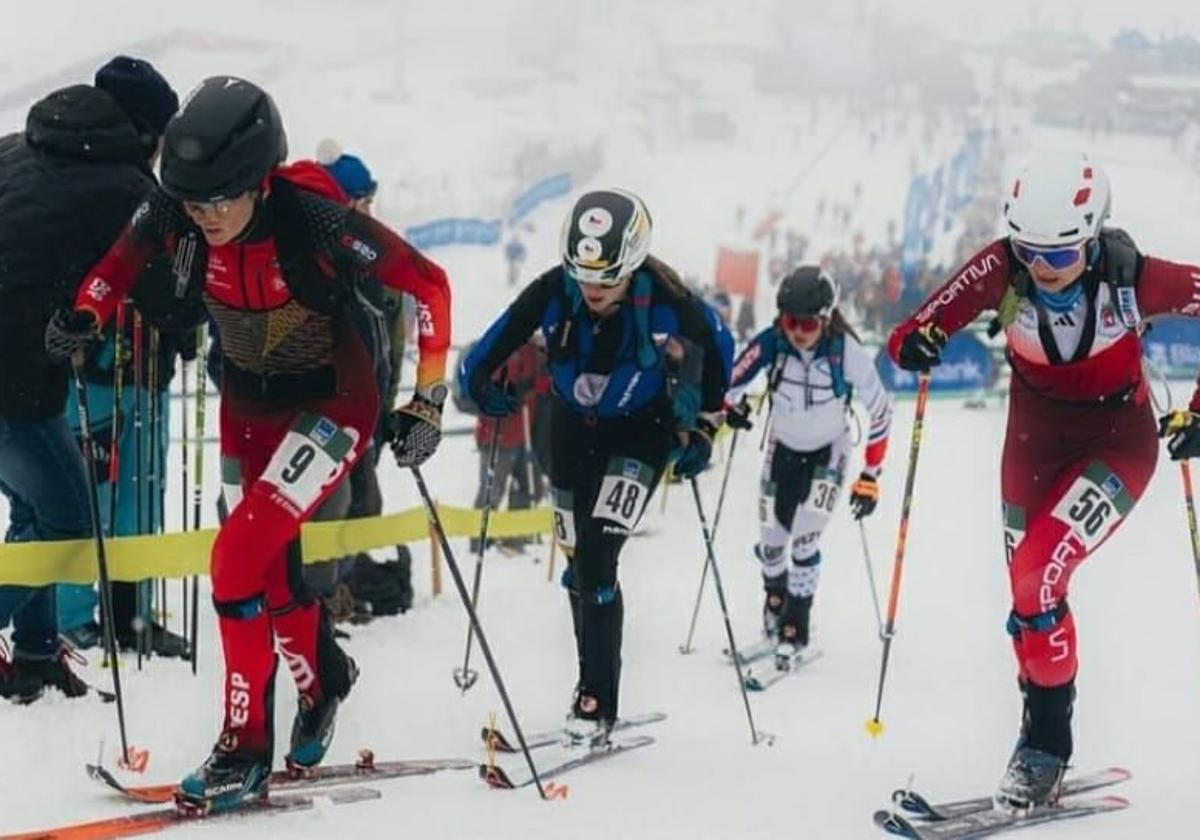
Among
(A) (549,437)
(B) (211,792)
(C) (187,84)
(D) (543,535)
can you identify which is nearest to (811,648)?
(A) (549,437)

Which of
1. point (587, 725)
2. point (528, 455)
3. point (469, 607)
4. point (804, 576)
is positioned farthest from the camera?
point (528, 455)

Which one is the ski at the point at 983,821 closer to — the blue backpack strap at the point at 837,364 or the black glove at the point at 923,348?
the black glove at the point at 923,348

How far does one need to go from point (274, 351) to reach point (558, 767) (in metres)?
1.97

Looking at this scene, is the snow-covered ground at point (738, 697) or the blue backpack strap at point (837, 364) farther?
the blue backpack strap at point (837, 364)

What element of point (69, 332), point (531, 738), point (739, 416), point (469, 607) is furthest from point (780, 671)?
point (69, 332)

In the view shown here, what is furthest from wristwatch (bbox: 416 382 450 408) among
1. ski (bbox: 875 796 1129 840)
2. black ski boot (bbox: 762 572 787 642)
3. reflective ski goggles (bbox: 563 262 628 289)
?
black ski boot (bbox: 762 572 787 642)

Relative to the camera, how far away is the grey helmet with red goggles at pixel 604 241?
5285 mm

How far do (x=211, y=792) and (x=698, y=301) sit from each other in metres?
2.70

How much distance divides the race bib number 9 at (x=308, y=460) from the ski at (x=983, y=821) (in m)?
2.24

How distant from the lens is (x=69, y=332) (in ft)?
14.7

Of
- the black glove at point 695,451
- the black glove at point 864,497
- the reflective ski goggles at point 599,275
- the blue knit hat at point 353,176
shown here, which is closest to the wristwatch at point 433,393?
the reflective ski goggles at point 599,275

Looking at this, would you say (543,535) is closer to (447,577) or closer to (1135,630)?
(447,577)

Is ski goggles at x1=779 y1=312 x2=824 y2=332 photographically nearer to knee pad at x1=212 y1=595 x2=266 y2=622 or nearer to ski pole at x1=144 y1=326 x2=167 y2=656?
ski pole at x1=144 y1=326 x2=167 y2=656

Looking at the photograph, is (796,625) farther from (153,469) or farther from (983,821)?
(153,469)
